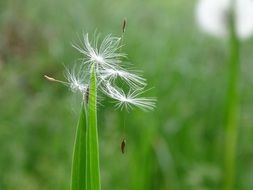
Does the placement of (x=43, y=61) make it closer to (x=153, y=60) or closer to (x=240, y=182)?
(x=153, y=60)

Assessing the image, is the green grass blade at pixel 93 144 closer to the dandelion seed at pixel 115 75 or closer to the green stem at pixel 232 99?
the dandelion seed at pixel 115 75

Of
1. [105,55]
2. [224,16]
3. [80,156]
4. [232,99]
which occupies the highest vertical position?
[224,16]

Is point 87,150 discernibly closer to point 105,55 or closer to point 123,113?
point 105,55

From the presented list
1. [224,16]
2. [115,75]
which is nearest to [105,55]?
[115,75]

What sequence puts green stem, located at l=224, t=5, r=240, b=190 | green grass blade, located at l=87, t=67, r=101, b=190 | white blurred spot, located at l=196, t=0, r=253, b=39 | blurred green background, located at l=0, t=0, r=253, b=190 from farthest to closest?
white blurred spot, located at l=196, t=0, r=253, b=39 → blurred green background, located at l=0, t=0, r=253, b=190 → green stem, located at l=224, t=5, r=240, b=190 → green grass blade, located at l=87, t=67, r=101, b=190

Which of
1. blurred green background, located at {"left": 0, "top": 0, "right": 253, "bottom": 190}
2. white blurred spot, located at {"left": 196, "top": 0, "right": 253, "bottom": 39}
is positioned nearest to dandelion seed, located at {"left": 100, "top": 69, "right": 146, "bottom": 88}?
blurred green background, located at {"left": 0, "top": 0, "right": 253, "bottom": 190}

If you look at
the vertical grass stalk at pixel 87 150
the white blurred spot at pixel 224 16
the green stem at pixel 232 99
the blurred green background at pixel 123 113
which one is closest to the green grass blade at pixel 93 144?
the vertical grass stalk at pixel 87 150

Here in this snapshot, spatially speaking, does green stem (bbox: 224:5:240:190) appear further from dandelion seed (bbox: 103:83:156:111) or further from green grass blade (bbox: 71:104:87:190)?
green grass blade (bbox: 71:104:87:190)

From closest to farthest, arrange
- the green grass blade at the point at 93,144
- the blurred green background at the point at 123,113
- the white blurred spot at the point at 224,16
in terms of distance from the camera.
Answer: the green grass blade at the point at 93,144 < the blurred green background at the point at 123,113 < the white blurred spot at the point at 224,16
